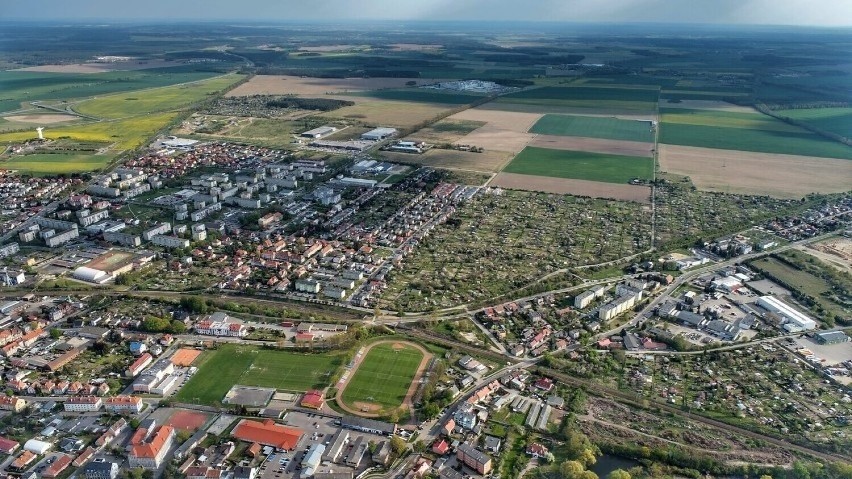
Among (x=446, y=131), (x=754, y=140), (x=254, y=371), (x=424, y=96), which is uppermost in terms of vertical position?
(x=424, y=96)

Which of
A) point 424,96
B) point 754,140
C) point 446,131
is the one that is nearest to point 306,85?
point 424,96

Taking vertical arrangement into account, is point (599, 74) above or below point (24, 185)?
above

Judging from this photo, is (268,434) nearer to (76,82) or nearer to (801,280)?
(801,280)

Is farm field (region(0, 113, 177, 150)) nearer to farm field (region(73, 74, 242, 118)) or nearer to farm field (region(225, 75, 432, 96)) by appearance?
farm field (region(73, 74, 242, 118))

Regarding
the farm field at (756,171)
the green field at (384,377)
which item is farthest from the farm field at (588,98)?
the green field at (384,377)

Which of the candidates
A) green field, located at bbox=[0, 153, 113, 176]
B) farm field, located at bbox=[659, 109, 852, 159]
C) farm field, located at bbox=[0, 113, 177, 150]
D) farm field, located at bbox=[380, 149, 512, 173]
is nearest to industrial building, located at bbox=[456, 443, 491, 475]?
farm field, located at bbox=[380, 149, 512, 173]

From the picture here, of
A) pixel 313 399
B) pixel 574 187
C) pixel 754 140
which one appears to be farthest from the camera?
pixel 754 140

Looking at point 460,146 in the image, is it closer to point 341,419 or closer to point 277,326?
point 277,326

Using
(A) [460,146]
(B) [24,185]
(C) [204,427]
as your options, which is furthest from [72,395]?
(A) [460,146]
